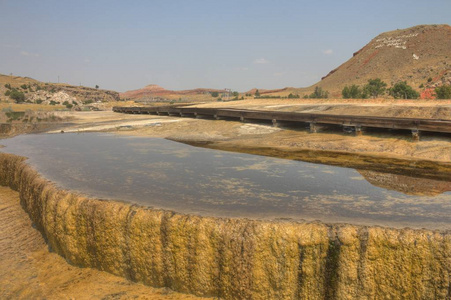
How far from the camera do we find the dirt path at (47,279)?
6.64 meters

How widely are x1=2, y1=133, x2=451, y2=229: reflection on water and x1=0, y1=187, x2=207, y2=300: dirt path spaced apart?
5.05 feet

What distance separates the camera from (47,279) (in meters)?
7.17

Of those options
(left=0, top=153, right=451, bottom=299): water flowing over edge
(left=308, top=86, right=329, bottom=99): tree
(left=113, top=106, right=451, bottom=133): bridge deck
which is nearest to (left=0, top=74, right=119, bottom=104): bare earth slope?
(left=308, top=86, right=329, bottom=99): tree

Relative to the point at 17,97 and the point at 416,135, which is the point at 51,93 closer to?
the point at 17,97

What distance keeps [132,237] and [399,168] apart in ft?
28.9

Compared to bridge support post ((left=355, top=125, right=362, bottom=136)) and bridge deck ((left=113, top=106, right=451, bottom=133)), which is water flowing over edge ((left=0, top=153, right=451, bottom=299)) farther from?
bridge support post ((left=355, top=125, right=362, bottom=136))

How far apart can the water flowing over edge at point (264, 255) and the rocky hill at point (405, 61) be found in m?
68.3

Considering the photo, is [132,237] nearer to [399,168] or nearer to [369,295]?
[369,295]

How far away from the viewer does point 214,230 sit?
249 inches

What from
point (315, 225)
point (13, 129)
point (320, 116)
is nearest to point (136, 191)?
point (315, 225)

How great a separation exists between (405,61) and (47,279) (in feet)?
322

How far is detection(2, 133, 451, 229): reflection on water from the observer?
712 cm

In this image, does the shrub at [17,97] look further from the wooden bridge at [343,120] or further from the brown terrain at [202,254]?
the brown terrain at [202,254]

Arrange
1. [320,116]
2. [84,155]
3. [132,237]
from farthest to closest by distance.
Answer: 1. [320,116]
2. [84,155]
3. [132,237]
